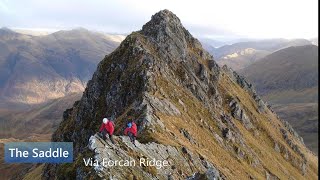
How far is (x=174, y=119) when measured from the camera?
7019 centimetres

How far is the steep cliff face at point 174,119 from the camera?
46.1 meters

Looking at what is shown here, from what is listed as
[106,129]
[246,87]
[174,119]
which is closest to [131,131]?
[106,129]

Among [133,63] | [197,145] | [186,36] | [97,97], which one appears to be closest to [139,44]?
[133,63]

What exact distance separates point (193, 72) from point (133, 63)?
20198 millimetres

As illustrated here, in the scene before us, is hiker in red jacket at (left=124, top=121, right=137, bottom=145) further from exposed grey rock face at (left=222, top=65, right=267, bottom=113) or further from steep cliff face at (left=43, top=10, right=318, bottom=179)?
exposed grey rock face at (left=222, top=65, right=267, bottom=113)

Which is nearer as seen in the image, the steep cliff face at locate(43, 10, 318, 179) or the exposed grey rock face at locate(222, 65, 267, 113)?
the steep cliff face at locate(43, 10, 318, 179)

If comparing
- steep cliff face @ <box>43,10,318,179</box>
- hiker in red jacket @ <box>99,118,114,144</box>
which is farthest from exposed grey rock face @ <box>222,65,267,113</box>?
hiker in red jacket @ <box>99,118,114,144</box>

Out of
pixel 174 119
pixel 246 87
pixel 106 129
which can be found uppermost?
pixel 106 129

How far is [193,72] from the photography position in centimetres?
10344

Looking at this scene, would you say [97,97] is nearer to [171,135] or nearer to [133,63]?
[133,63]

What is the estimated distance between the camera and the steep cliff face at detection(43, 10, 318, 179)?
4609 centimetres

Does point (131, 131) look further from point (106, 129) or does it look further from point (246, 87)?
point (246, 87)

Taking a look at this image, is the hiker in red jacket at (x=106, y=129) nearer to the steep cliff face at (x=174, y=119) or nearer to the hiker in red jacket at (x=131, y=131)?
the steep cliff face at (x=174, y=119)

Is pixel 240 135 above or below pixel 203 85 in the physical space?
below
